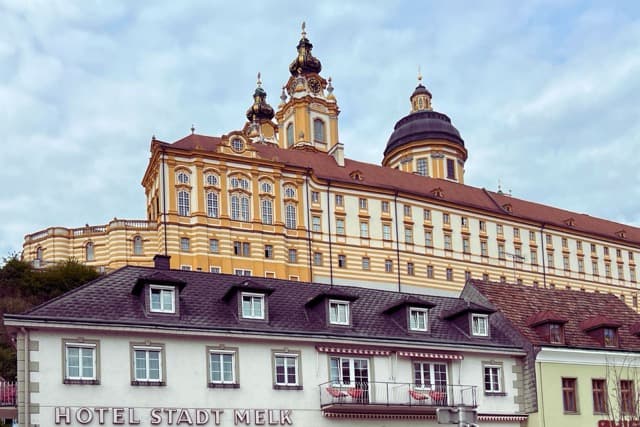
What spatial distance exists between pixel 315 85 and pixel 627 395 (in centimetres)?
8006

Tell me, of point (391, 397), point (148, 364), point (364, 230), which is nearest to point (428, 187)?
point (364, 230)

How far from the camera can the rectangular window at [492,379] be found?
3891cm

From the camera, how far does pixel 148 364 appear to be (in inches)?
1257

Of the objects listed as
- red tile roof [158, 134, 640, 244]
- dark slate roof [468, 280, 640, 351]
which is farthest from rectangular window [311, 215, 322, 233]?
dark slate roof [468, 280, 640, 351]

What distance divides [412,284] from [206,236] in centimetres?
2184

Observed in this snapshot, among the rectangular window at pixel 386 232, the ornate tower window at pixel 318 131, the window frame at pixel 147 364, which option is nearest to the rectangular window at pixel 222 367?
the window frame at pixel 147 364

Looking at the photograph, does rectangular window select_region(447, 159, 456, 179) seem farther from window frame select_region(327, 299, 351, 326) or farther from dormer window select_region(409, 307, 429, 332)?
window frame select_region(327, 299, 351, 326)

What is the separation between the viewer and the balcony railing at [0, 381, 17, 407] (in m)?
30.2

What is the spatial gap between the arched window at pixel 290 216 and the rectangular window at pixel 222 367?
5649 cm

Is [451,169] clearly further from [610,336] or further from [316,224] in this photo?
[610,336]

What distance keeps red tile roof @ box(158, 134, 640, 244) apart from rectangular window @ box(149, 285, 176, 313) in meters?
52.9

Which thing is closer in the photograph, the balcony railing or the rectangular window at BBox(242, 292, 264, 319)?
the balcony railing

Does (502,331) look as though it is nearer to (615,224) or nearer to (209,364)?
(209,364)

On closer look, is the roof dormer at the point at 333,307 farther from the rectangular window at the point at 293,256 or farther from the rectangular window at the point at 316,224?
the rectangular window at the point at 316,224
